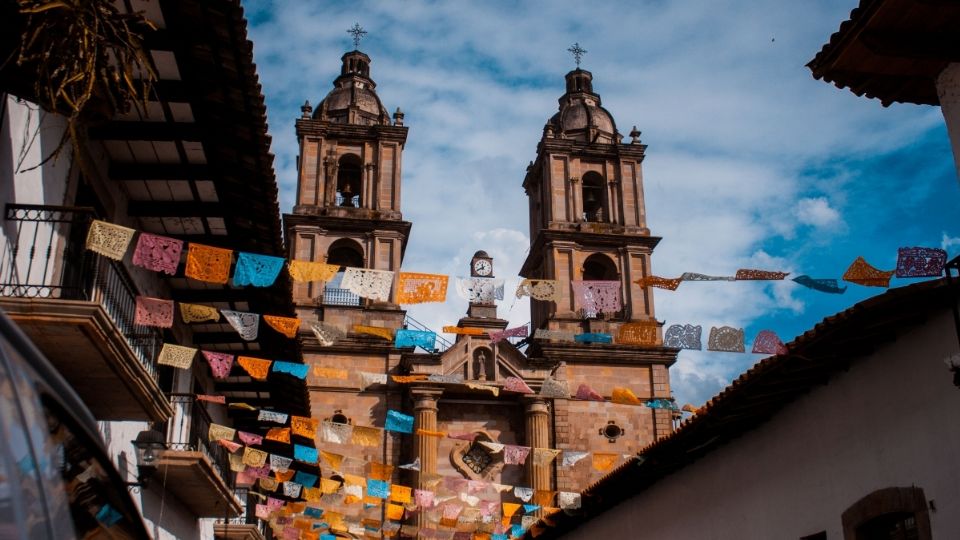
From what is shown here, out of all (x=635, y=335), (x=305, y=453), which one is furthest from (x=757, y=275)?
(x=305, y=453)

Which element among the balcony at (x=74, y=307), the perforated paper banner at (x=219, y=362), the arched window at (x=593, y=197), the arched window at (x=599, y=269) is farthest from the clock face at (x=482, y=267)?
the balcony at (x=74, y=307)

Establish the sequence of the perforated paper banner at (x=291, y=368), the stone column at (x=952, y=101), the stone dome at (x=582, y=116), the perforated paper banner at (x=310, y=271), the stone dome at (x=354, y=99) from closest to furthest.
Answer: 1. the stone column at (x=952, y=101)
2. the perforated paper banner at (x=310, y=271)
3. the perforated paper banner at (x=291, y=368)
4. the stone dome at (x=354, y=99)
5. the stone dome at (x=582, y=116)

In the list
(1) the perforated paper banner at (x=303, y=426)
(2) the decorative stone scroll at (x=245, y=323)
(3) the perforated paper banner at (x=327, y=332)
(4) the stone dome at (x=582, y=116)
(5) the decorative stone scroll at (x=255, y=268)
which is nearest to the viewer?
(5) the decorative stone scroll at (x=255, y=268)

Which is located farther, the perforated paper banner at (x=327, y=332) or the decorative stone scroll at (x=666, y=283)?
the perforated paper banner at (x=327, y=332)

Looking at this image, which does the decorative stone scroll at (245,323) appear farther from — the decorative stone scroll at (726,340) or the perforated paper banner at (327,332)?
the decorative stone scroll at (726,340)

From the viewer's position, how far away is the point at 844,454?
32.7ft

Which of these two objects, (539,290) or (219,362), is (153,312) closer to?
(219,362)

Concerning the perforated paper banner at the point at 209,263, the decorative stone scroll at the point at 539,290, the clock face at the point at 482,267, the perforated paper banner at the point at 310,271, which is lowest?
the perforated paper banner at the point at 209,263

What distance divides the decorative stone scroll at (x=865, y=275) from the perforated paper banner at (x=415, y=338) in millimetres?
7681

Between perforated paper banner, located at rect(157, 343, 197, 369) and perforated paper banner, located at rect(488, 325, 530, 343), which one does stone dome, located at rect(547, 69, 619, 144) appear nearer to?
perforated paper banner, located at rect(488, 325, 530, 343)

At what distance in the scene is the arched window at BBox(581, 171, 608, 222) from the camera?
36.6 metres

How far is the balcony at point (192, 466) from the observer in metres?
12.8

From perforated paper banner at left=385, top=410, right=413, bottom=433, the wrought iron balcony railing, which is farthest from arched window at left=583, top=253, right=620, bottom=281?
the wrought iron balcony railing

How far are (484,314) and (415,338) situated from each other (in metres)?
17.2
